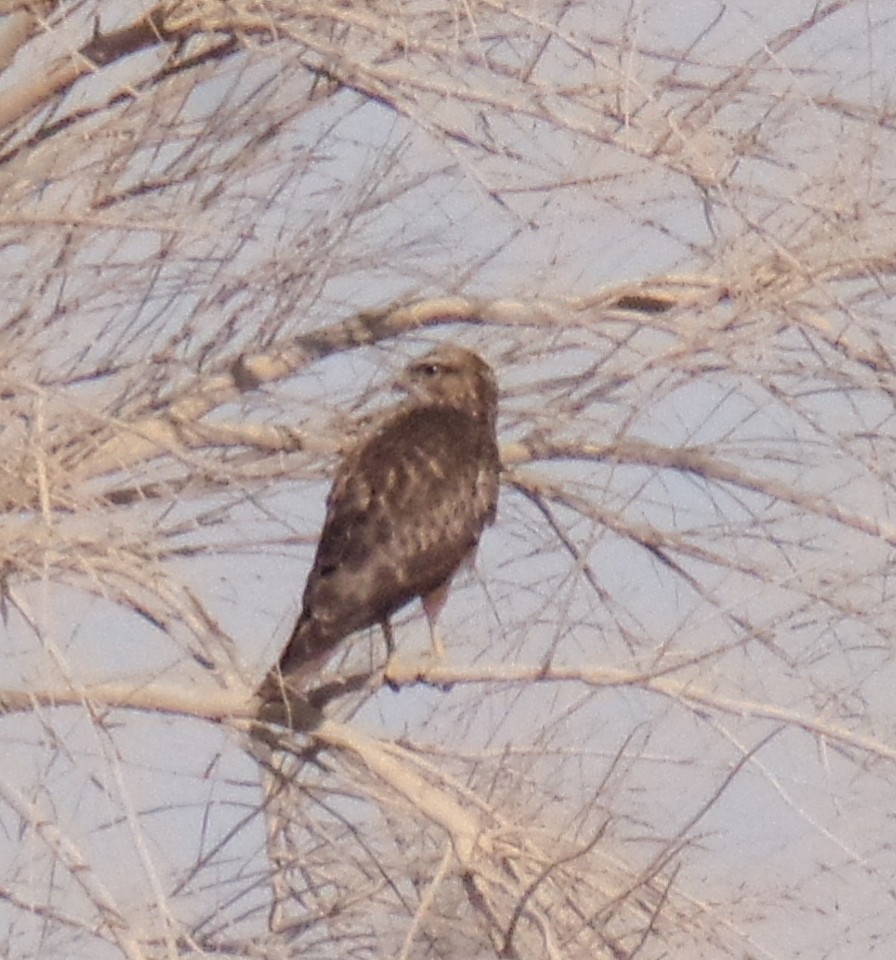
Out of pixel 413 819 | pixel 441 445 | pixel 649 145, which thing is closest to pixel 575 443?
pixel 441 445

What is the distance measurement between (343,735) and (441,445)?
4.73 ft

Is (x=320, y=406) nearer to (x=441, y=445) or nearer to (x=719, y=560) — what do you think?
(x=441, y=445)

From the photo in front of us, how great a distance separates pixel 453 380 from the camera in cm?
696

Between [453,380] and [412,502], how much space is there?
40 cm

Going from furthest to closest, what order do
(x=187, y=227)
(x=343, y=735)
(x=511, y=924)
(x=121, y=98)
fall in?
(x=121, y=98) < (x=343, y=735) < (x=187, y=227) < (x=511, y=924)

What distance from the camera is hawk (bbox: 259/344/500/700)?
6.50 metres

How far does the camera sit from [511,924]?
4.95 m

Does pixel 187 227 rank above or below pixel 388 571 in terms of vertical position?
above

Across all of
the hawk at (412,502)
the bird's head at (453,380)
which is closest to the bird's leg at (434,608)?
the hawk at (412,502)

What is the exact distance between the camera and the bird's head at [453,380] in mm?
6961

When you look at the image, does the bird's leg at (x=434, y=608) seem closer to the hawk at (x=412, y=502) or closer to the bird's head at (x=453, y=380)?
the hawk at (x=412, y=502)

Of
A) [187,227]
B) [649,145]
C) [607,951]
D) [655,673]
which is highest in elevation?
[187,227]

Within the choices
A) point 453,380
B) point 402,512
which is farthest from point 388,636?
point 453,380

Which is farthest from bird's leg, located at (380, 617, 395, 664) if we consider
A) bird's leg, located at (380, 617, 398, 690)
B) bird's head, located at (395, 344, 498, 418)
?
bird's head, located at (395, 344, 498, 418)
